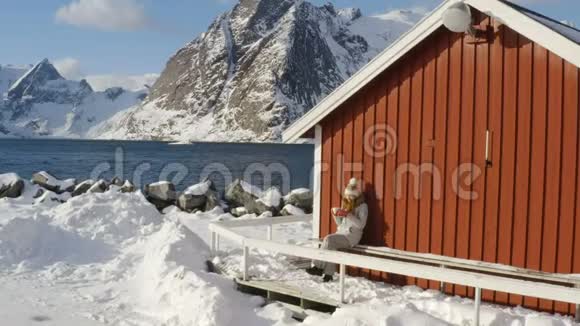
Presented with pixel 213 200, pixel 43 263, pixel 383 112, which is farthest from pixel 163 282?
pixel 213 200

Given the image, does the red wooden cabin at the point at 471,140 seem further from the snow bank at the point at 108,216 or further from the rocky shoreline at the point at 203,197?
the rocky shoreline at the point at 203,197

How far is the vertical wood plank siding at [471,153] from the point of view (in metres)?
8.12

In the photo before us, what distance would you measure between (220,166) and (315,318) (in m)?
71.0

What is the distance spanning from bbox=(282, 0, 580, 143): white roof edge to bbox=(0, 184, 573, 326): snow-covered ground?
2.87 metres

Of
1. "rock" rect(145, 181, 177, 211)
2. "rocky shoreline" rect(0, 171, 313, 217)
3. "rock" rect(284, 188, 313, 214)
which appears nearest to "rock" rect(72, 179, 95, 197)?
"rocky shoreline" rect(0, 171, 313, 217)

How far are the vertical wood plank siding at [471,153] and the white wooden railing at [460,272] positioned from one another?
0.72 feet

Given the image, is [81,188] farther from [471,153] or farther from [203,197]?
[471,153]

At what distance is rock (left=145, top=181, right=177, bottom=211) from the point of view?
22484 mm

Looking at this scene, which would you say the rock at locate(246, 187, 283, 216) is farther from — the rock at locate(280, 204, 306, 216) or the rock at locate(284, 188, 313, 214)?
the rock at locate(280, 204, 306, 216)

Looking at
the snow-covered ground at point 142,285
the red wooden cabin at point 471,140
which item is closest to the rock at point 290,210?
the snow-covered ground at point 142,285

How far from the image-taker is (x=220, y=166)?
78375 mm

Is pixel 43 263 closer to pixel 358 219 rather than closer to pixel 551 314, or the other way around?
pixel 358 219

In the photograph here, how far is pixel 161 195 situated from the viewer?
2261 centimetres

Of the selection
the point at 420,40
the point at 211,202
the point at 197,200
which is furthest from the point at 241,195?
the point at 420,40
